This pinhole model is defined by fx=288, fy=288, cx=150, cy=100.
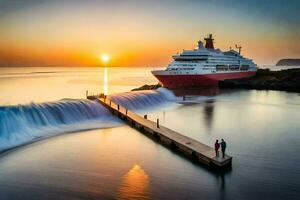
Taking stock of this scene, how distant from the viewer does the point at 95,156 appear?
22.3m

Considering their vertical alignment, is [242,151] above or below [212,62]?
below

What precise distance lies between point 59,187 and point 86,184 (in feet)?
4.96

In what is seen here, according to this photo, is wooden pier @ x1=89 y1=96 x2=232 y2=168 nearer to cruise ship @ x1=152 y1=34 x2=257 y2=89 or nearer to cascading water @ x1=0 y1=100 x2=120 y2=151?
cascading water @ x1=0 y1=100 x2=120 y2=151

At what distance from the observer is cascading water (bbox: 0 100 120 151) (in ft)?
88.7

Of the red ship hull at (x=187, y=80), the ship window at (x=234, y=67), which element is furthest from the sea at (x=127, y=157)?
the ship window at (x=234, y=67)

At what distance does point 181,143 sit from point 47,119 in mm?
16280

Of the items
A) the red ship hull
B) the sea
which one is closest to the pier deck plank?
the sea

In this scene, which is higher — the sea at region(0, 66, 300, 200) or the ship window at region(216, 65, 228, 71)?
the ship window at region(216, 65, 228, 71)

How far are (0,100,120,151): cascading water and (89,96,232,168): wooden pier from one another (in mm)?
3121

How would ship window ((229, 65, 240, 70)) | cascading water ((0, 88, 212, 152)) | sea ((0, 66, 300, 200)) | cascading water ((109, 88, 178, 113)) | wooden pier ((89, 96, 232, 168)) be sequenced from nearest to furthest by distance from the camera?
sea ((0, 66, 300, 200))
wooden pier ((89, 96, 232, 168))
cascading water ((0, 88, 212, 152))
cascading water ((109, 88, 178, 113))
ship window ((229, 65, 240, 70))

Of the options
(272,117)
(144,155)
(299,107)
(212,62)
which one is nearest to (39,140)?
(144,155)

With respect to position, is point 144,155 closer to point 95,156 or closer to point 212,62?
point 95,156

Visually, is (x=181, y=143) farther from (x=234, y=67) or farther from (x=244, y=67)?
(x=244, y=67)

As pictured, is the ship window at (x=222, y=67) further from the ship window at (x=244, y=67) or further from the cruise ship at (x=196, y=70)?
the ship window at (x=244, y=67)
